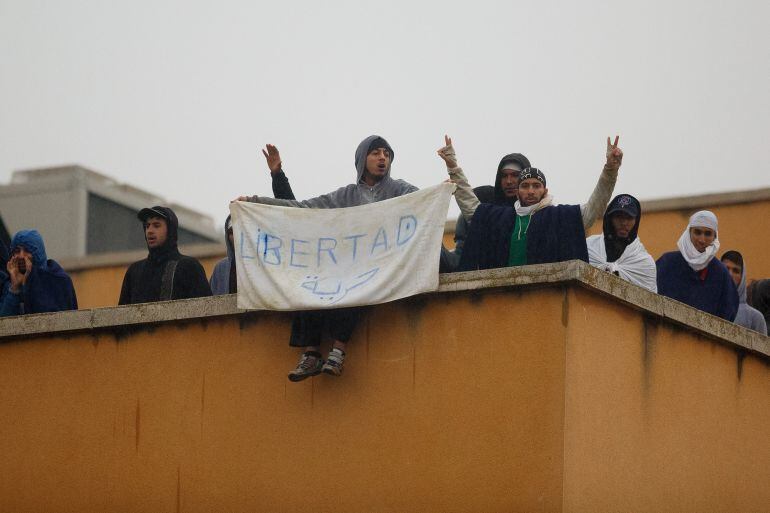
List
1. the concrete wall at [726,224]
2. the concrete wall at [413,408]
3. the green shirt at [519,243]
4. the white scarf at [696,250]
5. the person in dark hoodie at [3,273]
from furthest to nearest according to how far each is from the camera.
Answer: the concrete wall at [726,224] → the person in dark hoodie at [3,273] → the white scarf at [696,250] → the green shirt at [519,243] → the concrete wall at [413,408]

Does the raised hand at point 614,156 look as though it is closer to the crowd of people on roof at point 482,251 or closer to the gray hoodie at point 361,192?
the crowd of people on roof at point 482,251

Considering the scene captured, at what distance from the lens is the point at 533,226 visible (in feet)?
35.2

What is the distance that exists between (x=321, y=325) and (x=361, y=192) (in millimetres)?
1094

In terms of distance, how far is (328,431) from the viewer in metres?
10.9

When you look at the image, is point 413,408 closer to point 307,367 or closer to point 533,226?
point 307,367

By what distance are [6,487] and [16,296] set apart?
5.19ft

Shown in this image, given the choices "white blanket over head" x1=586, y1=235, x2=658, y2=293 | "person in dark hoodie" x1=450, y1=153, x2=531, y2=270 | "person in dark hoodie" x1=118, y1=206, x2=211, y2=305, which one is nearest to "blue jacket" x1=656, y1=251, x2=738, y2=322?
"white blanket over head" x1=586, y1=235, x2=658, y2=293

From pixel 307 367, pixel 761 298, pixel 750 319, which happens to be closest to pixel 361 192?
pixel 307 367

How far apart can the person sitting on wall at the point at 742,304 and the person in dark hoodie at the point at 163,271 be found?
4231mm

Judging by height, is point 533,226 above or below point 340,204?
below

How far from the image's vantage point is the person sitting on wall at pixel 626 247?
11.4m

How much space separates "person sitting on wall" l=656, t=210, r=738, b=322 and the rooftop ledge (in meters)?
0.40

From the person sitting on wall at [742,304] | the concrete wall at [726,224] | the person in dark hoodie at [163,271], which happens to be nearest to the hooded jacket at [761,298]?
the person sitting on wall at [742,304]

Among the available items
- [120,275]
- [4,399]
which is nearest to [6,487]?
[4,399]
